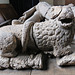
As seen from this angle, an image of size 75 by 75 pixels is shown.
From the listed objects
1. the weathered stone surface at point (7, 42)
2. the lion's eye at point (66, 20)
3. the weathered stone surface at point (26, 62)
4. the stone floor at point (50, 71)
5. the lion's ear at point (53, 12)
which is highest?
the lion's ear at point (53, 12)

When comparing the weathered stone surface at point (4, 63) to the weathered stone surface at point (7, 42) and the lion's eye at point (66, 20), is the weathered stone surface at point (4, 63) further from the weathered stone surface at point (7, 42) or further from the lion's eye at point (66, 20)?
the lion's eye at point (66, 20)

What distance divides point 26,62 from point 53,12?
461 mm

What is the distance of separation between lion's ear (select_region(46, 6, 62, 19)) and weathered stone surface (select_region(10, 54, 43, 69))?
14.4 inches

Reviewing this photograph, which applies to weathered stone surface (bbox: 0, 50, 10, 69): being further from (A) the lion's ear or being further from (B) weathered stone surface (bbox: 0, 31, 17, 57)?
(A) the lion's ear

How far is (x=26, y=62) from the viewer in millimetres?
784

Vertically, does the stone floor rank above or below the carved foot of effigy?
below

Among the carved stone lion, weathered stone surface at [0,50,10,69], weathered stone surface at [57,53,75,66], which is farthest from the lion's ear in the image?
weathered stone surface at [0,50,10,69]

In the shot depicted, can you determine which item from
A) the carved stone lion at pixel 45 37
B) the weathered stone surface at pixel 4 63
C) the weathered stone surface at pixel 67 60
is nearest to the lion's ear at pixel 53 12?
the carved stone lion at pixel 45 37

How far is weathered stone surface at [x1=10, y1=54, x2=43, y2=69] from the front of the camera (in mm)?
771

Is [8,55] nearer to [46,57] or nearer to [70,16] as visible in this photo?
[46,57]

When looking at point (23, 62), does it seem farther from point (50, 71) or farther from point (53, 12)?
point (53, 12)

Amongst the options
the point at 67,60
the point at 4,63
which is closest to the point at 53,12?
the point at 67,60

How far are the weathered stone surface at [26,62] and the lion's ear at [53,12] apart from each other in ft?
1.20

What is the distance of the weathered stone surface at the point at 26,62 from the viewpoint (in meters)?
0.77
